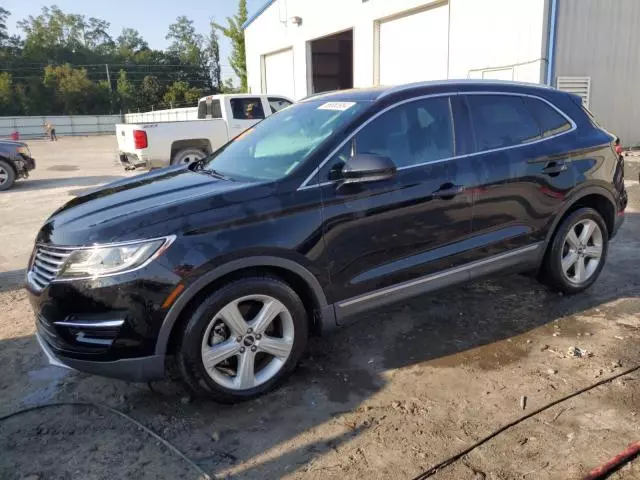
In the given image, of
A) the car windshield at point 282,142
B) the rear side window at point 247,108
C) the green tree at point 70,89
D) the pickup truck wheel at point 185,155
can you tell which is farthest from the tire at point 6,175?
the green tree at point 70,89

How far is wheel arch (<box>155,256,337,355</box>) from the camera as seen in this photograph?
9.58 ft

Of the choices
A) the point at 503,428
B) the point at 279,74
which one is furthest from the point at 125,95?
the point at 503,428

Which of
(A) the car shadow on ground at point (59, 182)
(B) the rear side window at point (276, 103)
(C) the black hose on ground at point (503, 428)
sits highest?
(B) the rear side window at point (276, 103)

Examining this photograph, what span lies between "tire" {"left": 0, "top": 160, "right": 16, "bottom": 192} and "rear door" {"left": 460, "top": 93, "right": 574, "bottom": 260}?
449 inches

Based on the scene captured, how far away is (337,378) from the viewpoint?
3.54 metres

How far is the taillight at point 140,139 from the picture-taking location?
10.8 m

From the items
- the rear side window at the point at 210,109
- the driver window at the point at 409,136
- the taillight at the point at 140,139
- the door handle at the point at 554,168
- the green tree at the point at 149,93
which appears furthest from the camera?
the green tree at the point at 149,93

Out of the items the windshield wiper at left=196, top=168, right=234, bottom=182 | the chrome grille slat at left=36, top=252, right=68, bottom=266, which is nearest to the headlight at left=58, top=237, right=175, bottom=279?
the chrome grille slat at left=36, top=252, right=68, bottom=266

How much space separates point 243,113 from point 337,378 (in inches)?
374

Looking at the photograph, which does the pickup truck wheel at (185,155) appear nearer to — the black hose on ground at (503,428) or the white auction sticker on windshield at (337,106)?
the white auction sticker on windshield at (337,106)

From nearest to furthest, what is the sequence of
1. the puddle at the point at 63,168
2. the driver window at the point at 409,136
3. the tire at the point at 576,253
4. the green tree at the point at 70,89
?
the driver window at the point at 409,136
the tire at the point at 576,253
the puddle at the point at 63,168
the green tree at the point at 70,89

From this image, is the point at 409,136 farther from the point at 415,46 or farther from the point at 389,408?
the point at 415,46

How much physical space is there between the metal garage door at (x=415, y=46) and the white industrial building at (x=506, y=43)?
0.03 metres

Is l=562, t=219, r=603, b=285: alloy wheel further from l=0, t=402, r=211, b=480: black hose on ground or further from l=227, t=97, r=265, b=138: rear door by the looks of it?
l=227, t=97, r=265, b=138: rear door
